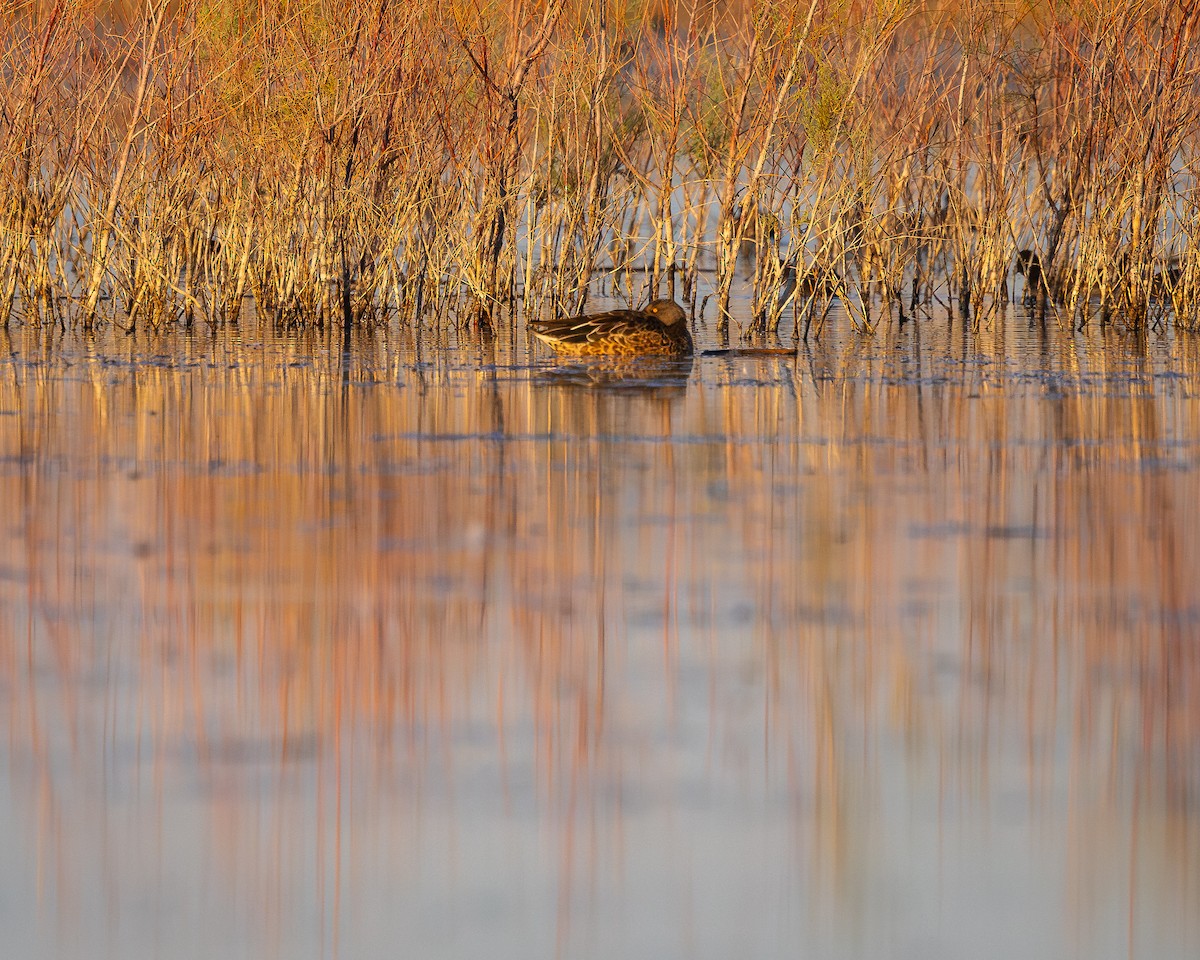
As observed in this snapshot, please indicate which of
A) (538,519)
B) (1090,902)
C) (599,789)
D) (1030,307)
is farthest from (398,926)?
(1030,307)

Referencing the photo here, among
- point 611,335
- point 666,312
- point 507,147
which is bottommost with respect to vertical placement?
point 611,335

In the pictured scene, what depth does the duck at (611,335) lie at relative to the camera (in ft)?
35.0

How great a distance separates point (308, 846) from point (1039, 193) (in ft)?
35.5

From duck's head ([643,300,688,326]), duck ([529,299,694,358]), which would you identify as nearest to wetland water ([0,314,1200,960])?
duck ([529,299,694,358])

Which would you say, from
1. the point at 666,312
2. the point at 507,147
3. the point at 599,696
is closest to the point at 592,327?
the point at 666,312

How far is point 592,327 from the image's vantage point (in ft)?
35.2

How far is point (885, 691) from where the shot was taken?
13.3 ft

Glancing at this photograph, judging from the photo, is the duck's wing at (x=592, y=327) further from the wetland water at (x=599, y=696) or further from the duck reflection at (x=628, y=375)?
the wetland water at (x=599, y=696)

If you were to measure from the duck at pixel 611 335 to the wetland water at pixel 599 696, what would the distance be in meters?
3.08

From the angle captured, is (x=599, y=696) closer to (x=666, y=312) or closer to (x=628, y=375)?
(x=628, y=375)

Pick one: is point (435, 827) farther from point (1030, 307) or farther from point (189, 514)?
point (1030, 307)

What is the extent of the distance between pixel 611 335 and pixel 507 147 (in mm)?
1785

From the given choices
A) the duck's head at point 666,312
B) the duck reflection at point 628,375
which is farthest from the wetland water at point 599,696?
the duck's head at point 666,312

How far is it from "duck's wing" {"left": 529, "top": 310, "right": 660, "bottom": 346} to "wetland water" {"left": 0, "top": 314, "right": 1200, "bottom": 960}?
10.2ft
